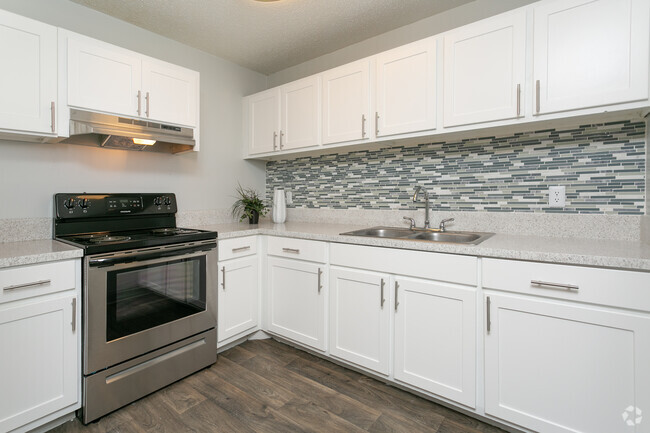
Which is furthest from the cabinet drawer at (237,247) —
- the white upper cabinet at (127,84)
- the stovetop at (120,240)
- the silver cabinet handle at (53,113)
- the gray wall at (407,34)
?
the gray wall at (407,34)

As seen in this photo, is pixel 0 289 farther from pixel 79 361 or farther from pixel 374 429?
pixel 374 429

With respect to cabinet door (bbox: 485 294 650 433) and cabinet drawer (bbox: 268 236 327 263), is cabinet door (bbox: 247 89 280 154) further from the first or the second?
cabinet door (bbox: 485 294 650 433)

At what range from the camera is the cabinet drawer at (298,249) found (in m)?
2.12

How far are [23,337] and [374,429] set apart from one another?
1.67 metres

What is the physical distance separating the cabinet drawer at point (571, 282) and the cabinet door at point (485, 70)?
829 mm

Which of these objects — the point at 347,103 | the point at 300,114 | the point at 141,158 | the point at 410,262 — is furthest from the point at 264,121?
the point at 410,262

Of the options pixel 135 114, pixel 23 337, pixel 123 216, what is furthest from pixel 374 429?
pixel 135 114

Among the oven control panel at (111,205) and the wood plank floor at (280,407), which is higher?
the oven control panel at (111,205)

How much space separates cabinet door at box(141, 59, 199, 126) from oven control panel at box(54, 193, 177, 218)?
0.59 meters

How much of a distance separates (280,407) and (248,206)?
1702mm

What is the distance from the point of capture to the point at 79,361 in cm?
158

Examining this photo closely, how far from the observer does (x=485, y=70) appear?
5.82 feet

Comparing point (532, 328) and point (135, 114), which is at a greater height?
point (135, 114)

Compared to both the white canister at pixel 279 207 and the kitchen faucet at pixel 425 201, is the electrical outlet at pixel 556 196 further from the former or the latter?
the white canister at pixel 279 207
